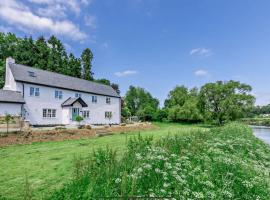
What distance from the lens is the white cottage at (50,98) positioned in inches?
981

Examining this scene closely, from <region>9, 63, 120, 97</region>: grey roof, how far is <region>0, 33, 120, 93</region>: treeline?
11903mm

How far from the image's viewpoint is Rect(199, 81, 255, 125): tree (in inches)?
1868

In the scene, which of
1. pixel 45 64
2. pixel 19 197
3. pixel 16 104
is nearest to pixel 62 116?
pixel 16 104

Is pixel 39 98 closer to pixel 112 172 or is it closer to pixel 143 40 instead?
pixel 143 40

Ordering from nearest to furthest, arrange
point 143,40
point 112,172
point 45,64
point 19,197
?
point 112,172, point 19,197, point 143,40, point 45,64

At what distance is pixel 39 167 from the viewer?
24.9 feet

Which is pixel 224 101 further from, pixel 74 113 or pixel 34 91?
pixel 34 91

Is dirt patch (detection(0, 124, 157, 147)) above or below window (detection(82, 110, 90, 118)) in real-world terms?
below

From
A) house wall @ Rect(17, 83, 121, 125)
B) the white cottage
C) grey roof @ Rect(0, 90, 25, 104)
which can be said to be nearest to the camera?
grey roof @ Rect(0, 90, 25, 104)

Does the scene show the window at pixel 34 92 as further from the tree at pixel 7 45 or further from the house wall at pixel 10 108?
the tree at pixel 7 45

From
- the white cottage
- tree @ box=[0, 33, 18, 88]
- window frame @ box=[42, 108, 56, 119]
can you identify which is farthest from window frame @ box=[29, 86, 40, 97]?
tree @ box=[0, 33, 18, 88]

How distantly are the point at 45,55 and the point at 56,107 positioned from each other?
2439cm

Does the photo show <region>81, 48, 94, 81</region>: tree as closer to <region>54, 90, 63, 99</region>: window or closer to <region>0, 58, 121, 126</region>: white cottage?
<region>0, 58, 121, 126</region>: white cottage

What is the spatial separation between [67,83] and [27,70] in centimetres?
627
